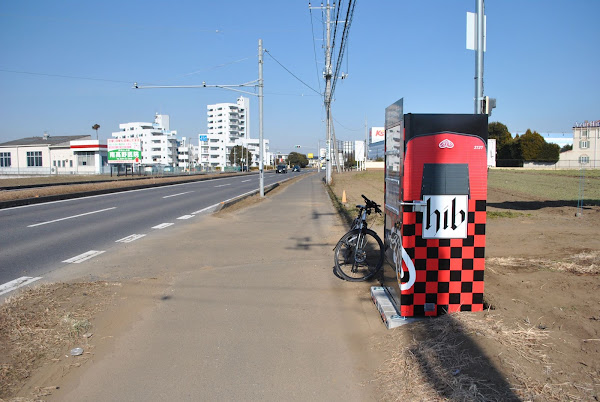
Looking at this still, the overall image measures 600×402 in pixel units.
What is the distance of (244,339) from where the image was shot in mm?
4668

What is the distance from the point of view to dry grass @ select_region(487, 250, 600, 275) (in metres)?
6.45

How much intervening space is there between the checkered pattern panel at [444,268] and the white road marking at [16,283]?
5.26 meters

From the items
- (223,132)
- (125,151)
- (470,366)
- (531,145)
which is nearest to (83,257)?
(470,366)

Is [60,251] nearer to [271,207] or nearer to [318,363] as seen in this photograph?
[318,363]

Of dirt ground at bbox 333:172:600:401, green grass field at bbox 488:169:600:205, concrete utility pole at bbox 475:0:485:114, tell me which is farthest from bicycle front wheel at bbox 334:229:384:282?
green grass field at bbox 488:169:600:205

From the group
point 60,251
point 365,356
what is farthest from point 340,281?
point 60,251

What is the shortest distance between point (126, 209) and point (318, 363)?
14.8 metres

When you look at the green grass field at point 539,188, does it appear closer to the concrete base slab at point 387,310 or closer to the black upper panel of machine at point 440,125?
the concrete base slab at point 387,310

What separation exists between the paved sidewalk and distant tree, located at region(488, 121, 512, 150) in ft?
296

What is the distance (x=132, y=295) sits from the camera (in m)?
6.14

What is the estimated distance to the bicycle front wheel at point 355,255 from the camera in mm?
6750

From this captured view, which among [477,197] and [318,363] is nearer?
[318,363]

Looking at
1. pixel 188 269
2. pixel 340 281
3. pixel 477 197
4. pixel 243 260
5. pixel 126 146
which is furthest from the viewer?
pixel 126 146

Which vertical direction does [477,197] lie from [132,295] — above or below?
above
